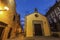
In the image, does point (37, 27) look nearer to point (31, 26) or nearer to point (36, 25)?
point (36, 25)

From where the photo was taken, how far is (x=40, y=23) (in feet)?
54.1

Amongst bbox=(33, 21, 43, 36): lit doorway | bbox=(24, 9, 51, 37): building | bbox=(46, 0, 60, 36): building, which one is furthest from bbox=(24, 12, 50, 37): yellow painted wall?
bbox=(46, 0, 60, 36): building

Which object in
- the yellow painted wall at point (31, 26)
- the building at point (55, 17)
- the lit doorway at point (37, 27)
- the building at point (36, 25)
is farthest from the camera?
the building at point (55, 17)

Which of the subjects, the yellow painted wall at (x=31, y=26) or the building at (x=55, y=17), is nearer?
the yellow painted wall at (x=31, y=26)

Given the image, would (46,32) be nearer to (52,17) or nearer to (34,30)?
(34,30)

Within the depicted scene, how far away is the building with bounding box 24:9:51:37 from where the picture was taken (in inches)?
629

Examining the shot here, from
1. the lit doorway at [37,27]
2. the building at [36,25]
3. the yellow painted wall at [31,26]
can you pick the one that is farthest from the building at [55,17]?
the lit doorway at [37,27]

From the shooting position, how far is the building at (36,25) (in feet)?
52.4

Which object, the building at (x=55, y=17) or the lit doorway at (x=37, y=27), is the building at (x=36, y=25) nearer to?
the lit doorway at (x=37, y=27)

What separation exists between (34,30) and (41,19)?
6.05ft

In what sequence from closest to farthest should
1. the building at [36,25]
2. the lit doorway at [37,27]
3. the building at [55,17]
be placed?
the building at [36,25] < the lit doorway at [37,27] < the building at [55,17]

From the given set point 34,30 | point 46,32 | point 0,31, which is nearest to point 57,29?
point 46,32

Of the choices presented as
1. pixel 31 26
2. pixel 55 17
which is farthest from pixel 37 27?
pixel 55 17

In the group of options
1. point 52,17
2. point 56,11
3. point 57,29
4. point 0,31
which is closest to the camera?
point 0,31
